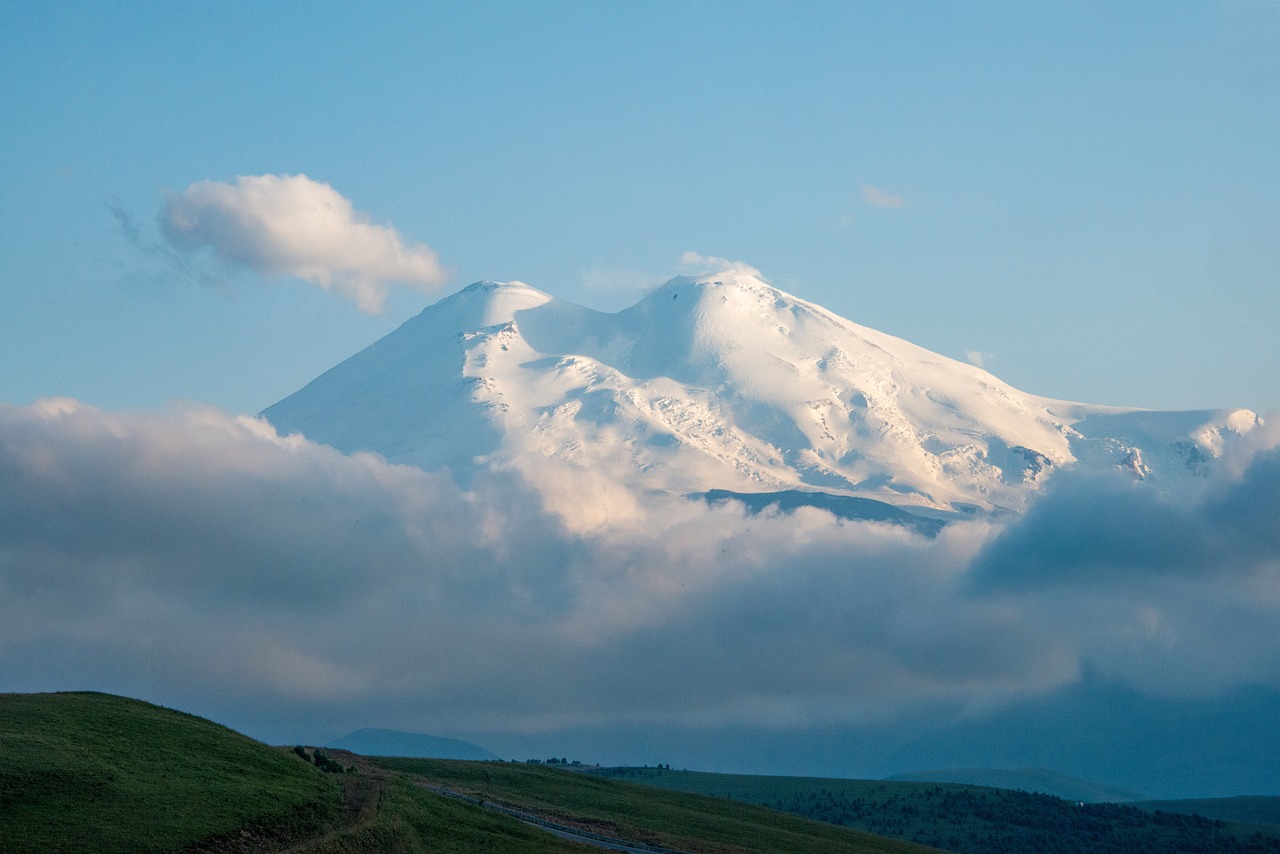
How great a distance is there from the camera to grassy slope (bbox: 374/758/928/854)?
103500mm

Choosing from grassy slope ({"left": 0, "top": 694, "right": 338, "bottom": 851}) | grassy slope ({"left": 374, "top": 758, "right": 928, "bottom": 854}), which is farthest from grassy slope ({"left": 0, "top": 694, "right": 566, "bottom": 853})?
grassy slope ({"left": 374, "top": 758, "right": 928, "bottom": 854})

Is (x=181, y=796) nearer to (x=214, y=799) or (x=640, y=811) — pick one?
(x=214, y=799)

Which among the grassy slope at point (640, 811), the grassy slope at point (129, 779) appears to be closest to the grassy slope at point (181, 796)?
the grassy slope at point (129, 779)

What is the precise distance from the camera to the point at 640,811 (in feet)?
382

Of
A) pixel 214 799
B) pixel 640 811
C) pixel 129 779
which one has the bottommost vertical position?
pixel 214 799

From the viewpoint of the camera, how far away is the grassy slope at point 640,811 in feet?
340

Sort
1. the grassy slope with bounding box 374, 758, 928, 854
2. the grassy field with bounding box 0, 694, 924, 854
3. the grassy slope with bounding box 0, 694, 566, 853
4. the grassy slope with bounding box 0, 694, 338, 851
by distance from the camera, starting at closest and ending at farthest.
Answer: the grassy slope with bounding box 0, 694, 338, 851, the grassy slope with bounding box 0, 694, 566, 853, the grassy field with bounding box 0, 694, 924, 854, the grassy slope with bounding box 374, 758, 928, 854

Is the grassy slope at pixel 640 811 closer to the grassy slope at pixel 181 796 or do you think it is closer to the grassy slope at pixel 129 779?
Result: the grassy slope at pixel 181 796

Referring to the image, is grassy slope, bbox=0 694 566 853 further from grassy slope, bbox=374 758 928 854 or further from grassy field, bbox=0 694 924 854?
grassy slope, bbox=374 758 928 854

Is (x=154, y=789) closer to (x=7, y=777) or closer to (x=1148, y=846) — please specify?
(x=7, y=777)

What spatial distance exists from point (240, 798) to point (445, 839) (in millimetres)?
12902

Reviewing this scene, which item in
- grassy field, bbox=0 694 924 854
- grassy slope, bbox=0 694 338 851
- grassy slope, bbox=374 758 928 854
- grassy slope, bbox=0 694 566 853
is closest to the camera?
grassy slope, bbox=0 694 338 851

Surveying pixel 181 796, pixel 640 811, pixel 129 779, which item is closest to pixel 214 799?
pixel 181 796

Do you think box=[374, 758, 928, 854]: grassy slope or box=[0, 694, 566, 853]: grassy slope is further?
box=[374, 758, 928, 854]: grassy slope
